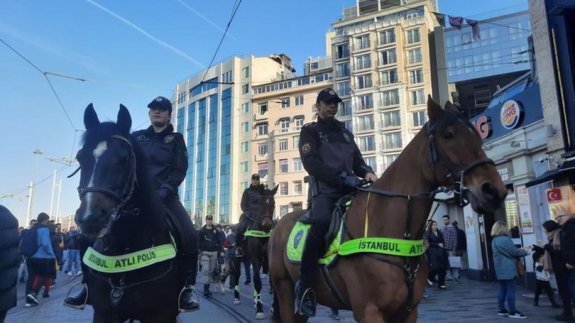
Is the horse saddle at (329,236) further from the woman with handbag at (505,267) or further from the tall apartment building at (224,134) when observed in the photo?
the tall apartment building at (224,134)

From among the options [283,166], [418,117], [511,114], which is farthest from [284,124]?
[511,114]

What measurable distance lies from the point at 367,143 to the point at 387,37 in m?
18.0

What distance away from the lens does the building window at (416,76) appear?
69188 millimetres

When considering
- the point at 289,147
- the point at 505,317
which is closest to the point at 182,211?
the point at 505,317

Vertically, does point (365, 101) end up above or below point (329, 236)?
above

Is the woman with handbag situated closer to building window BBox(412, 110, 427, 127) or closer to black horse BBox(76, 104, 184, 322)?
black horse BBox(76, 104, 184, 322)

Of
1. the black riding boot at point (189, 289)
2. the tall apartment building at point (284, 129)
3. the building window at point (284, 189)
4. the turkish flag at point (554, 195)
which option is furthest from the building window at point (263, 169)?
the black riding boot at point (189, 289)

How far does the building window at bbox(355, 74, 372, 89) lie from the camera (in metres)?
71.8

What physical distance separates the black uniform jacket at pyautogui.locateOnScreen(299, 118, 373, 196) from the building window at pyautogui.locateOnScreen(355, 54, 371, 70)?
69.4 metres

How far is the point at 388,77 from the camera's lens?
70750 millimetres

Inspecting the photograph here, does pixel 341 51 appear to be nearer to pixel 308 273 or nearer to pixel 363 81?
pixel 363 81

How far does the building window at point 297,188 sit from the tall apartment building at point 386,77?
1242 cm

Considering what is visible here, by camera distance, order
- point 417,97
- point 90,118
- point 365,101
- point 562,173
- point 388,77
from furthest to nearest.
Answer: point 365,101 → point 388,77 → point 417,97 → point 562,173 → point 90,118

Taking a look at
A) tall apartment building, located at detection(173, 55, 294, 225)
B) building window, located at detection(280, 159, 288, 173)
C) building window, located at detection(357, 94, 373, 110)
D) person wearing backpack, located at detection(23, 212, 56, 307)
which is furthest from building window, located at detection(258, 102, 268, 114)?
person wearing backpack, located at detection(23, 212, 56, 307)
